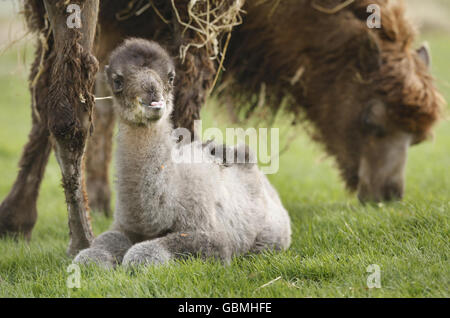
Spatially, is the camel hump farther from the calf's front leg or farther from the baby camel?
the calf's front leg

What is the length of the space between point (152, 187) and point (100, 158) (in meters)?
3.21

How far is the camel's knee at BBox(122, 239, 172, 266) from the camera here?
11.3 ft

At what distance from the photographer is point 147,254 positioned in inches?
137

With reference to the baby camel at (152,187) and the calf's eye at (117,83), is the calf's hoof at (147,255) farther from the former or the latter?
the calf's eye at (117,83)

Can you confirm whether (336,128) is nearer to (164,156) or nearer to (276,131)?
(276,131)

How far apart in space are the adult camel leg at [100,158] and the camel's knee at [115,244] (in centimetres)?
283

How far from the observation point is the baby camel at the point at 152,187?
3.52m

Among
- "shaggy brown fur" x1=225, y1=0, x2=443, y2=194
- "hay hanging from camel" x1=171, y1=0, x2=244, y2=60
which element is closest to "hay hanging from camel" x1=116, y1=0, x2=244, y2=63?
"hay hanging from camel" x1=171, y1=0, x2=244, y2=60

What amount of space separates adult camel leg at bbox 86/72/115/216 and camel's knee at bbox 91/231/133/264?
2.83m

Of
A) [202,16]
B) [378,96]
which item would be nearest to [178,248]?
[202,16]

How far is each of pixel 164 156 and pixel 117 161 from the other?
0.32 meters

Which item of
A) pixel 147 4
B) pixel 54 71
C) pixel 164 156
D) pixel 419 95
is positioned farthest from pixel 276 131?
pixel 54 71

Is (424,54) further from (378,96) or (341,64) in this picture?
(341,64)

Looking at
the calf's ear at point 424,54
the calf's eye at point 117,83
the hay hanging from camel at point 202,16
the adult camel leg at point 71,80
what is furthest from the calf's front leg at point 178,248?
the calf's ear at point 424,54
